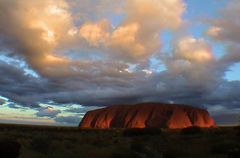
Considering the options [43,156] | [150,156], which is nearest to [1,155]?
[43,156]

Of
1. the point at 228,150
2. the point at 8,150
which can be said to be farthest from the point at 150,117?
the point at 8,150

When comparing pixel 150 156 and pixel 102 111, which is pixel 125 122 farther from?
pixel 150 156

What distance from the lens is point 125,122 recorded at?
466ft

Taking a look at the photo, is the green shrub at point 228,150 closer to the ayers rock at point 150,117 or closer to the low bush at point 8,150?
the low bush at point 8,150

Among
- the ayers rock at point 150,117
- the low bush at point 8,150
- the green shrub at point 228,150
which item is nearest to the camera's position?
the low bush at point 8,150

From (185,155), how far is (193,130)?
32.3m

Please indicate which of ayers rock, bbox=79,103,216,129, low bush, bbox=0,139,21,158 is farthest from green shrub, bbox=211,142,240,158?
ayers rock, bbox=79,103,216,129

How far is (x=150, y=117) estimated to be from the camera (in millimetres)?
141000

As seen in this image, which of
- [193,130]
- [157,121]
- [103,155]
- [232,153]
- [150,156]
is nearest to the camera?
[150,156]

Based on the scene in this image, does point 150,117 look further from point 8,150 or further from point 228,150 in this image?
point 8,150

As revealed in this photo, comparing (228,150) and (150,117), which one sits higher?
(150,117)

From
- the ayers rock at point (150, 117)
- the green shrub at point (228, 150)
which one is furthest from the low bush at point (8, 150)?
the ayers rock at point (150, 117)

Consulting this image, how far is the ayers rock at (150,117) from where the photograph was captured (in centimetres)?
13688

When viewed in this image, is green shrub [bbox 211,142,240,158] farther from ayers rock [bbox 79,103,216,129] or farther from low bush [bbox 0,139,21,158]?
ayers rock [bbox 79,103,216,129]
